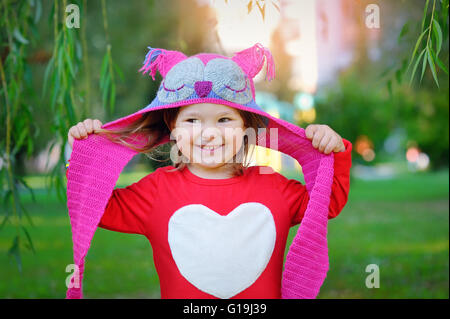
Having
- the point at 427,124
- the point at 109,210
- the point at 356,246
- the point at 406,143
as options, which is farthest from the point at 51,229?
the point at 406,143

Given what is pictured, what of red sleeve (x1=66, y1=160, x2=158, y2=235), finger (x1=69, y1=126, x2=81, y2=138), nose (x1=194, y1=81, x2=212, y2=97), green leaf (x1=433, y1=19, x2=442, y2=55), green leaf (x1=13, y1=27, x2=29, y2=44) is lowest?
red sleeve (x1=66, y1=160, x2=158, y2=235)

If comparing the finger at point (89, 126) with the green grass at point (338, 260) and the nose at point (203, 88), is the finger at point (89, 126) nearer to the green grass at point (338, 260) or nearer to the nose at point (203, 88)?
the nose at point (203, 88)

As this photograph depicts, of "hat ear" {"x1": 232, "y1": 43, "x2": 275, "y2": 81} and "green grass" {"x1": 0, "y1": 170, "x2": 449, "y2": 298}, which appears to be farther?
"green grass" {"x1": 0, "y1": 170, "x2": 449, "y2": 298}

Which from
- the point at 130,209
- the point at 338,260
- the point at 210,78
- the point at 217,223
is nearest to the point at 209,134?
the point at 210,78

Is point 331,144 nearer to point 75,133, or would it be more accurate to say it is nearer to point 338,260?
point 75,133

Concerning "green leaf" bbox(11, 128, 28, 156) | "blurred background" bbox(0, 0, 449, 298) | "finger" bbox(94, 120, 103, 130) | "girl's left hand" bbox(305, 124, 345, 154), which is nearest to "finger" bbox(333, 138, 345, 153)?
"girl's left hand" bbox(305, 124, 345, 154)

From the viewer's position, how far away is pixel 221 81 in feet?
6.87

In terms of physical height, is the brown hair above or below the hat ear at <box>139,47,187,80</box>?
below

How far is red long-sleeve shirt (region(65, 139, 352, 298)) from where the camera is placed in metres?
2.05

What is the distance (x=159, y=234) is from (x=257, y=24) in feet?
6.51

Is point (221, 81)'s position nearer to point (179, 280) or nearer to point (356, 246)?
point (179, 280)

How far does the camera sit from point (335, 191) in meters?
2.17

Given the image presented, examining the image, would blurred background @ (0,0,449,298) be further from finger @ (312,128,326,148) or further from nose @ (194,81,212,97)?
nose @ (194,81,212,97)

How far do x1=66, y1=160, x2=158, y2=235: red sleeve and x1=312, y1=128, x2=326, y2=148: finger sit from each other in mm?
723
